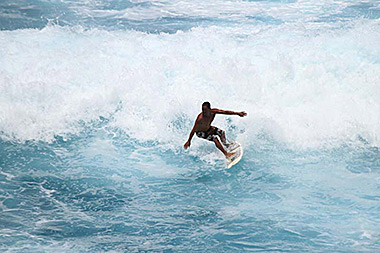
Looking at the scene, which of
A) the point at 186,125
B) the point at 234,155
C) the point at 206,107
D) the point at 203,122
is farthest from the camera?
the point at 186,125

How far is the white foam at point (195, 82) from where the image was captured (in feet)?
34.3

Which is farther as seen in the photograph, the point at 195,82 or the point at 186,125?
the point at 195,82

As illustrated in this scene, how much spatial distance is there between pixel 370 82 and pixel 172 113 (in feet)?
16.1

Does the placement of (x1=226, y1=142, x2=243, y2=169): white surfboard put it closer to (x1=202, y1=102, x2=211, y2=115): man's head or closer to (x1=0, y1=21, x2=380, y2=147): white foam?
(x1=0, y1=21, x2=380, y2=147): white foam

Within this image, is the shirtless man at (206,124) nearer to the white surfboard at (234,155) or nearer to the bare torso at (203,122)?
the bare torso at (203,122)

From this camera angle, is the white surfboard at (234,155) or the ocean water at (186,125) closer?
the ocean water at (186,125)

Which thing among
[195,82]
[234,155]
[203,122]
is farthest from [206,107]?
[195,82]

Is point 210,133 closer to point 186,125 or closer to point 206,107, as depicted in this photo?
point 206,107

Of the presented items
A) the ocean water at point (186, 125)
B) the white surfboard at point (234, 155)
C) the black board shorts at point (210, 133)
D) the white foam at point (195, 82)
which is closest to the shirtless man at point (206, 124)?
the black board shorts at point (210, 133)

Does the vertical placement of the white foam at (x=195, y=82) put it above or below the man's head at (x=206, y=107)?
below

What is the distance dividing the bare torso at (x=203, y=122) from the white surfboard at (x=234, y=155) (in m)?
0.86

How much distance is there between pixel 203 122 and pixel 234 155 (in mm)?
1082

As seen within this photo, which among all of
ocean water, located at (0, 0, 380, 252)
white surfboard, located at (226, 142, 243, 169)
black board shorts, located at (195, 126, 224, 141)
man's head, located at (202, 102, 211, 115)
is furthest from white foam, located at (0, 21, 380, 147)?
man's head, located at (202, 102, 211, 115)

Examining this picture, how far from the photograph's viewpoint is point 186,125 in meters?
10.8
